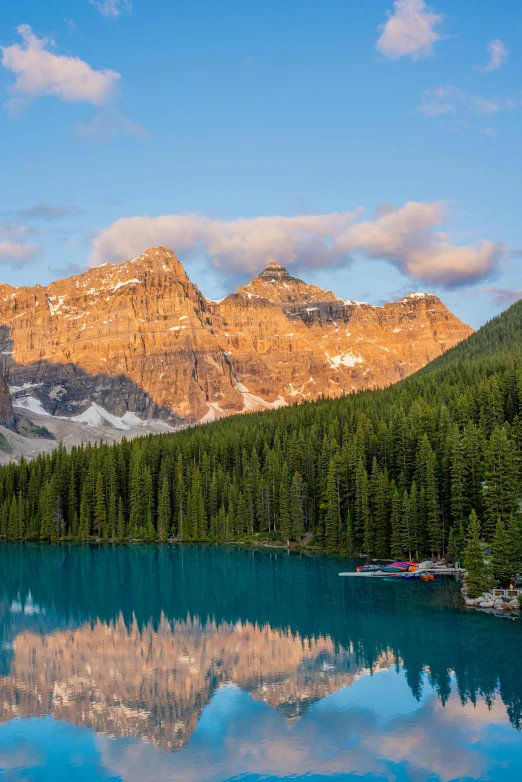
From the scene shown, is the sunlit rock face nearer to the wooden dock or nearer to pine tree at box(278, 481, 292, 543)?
the wooden dock

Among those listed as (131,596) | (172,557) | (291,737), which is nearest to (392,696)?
(291,737)

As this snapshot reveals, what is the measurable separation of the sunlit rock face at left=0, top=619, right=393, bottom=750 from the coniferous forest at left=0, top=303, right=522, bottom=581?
2052 cm

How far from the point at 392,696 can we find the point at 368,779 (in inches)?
424

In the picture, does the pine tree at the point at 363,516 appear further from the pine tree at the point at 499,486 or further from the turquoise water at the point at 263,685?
the pine tree at the point at 499,486

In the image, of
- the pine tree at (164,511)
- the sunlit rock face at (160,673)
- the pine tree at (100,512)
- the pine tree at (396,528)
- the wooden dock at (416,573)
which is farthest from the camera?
the pine tree at (100,512)

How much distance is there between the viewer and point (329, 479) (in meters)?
106

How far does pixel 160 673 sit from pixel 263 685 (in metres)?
7.38

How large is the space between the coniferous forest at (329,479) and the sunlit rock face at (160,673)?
20.5m

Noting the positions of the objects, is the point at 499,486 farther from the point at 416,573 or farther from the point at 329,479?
the point at 329,479

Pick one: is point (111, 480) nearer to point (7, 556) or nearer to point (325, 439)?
point (7, 556)

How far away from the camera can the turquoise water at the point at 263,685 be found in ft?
114

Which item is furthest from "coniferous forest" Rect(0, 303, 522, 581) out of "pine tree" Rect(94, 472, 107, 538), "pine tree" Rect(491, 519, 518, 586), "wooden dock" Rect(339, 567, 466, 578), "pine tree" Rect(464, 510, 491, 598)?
"wooden dock" Rect(339, 567, 466, 578)

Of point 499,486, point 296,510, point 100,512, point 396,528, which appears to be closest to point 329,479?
point 296,510

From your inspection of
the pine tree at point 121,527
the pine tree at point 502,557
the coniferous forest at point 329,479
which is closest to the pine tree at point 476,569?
the pine tree at point 502,557
